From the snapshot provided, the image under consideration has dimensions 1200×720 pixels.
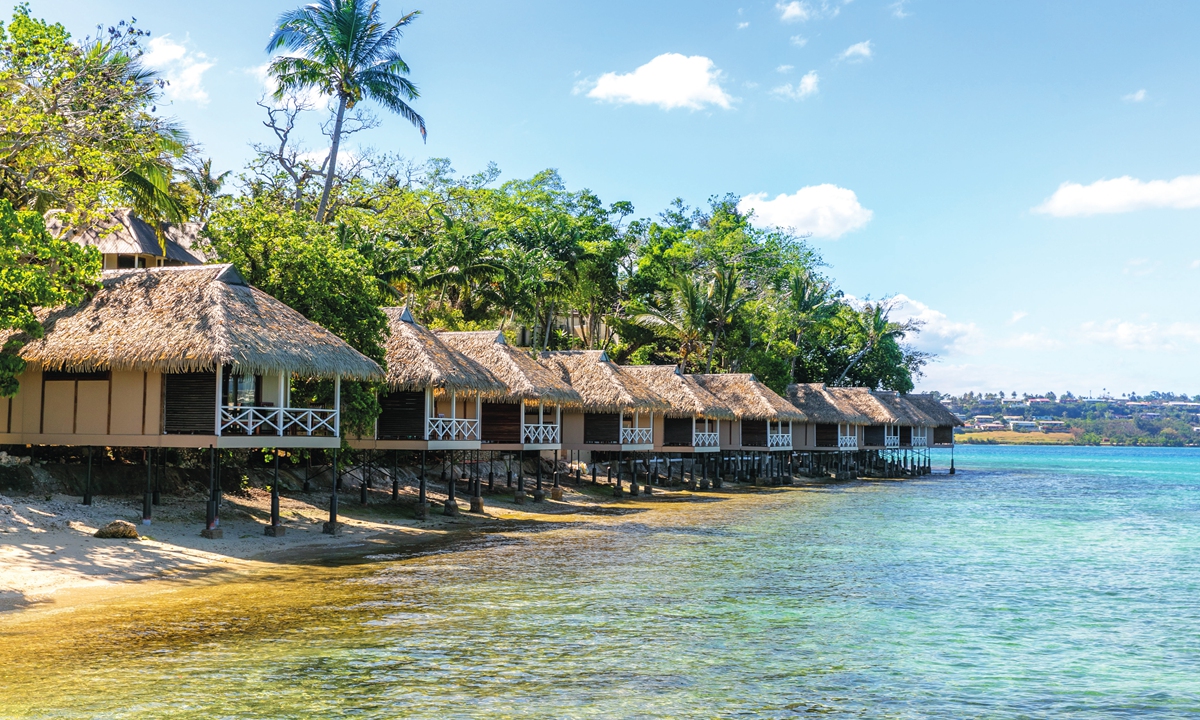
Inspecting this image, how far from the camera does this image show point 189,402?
1556 centimetres

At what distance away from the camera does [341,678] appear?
353 inches

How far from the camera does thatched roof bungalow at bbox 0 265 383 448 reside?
15.3 m

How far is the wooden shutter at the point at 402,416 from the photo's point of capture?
68.7 feet

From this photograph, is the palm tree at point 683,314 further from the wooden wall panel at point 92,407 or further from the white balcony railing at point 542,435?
the wooden wall panel at point 92,407

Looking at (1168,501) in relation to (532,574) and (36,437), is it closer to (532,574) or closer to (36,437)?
(532,574)

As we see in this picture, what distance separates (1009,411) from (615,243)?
6692 inches

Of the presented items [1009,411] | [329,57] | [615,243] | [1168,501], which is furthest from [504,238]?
[1009,411]

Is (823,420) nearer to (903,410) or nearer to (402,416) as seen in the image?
(903,410)

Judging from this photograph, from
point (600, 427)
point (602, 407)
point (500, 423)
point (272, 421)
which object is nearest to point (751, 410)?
point (600, 427)

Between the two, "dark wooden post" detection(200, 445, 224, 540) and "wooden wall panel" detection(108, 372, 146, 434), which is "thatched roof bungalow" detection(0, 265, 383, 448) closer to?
"wooden wall panel" detection(108, 372, 146, 434)

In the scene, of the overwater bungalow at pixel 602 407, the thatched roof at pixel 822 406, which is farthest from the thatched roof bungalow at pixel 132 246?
the thatched roof at pixel 822 406

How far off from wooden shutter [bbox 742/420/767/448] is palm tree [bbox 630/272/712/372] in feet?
16.3

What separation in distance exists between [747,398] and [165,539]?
1053 inches

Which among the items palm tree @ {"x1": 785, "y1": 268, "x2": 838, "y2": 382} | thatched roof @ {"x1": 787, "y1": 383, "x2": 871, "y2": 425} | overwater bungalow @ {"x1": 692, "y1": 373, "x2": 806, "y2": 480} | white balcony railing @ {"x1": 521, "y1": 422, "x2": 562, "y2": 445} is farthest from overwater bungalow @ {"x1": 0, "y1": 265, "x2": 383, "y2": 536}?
palm tree @ {"x1": 785, "y1": 268, "x2": 838, "y2": 382}
